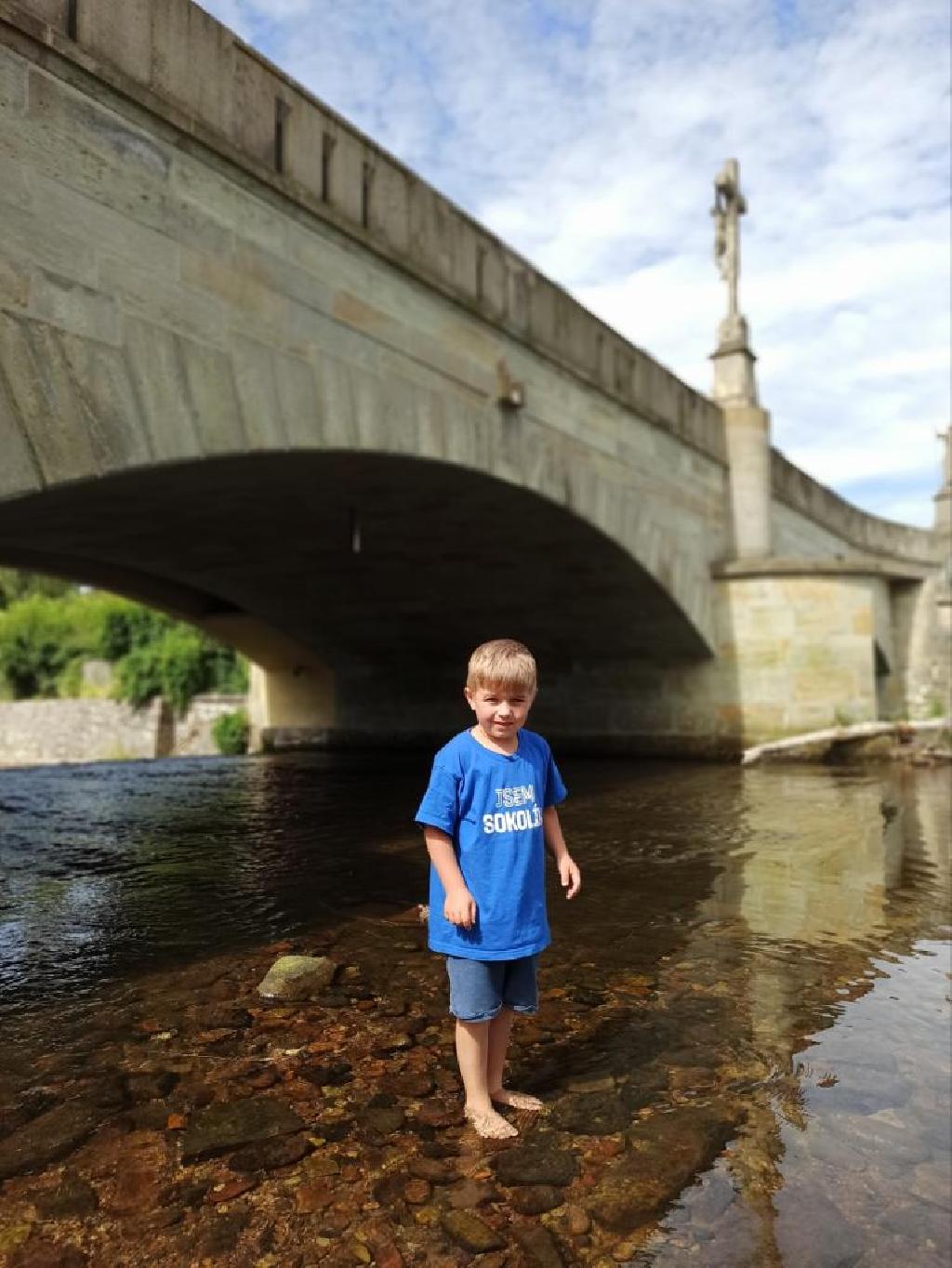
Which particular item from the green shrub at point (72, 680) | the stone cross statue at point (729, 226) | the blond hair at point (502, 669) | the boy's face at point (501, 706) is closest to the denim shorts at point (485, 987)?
the boy's face at point (501, 706)

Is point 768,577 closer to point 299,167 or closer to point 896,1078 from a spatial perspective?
point 299,167

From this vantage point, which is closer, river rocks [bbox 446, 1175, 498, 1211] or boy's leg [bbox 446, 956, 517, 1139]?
river rocks [bbox 446, 1175, 498, 1211]

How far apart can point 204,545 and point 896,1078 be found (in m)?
10.3

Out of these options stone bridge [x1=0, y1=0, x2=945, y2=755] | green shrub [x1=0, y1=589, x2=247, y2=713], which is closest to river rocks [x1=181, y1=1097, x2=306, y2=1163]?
stone bridge [x1=0, y1=0, x2=945, y2=755]

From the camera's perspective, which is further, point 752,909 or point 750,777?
point 750,777

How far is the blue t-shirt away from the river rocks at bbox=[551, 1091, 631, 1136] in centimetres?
44

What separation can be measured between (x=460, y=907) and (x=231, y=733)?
24278 millimetres

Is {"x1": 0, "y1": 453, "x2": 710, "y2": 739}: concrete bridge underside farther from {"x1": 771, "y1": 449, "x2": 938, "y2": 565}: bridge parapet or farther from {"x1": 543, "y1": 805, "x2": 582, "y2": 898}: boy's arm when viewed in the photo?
{"x1": 771, "y1": 449, "x2": 938, "y2": 565}: bridge parapet

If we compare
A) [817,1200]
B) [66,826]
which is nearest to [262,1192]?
[817,1200]

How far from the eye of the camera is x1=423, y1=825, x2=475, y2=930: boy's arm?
2273 millimetres

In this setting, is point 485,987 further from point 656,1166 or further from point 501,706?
point 501,706

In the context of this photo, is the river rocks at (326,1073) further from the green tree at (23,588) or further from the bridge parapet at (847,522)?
the green tree at (23,588)

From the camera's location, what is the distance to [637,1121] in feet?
7.79

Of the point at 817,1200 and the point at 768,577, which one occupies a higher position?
the point at 768,577
